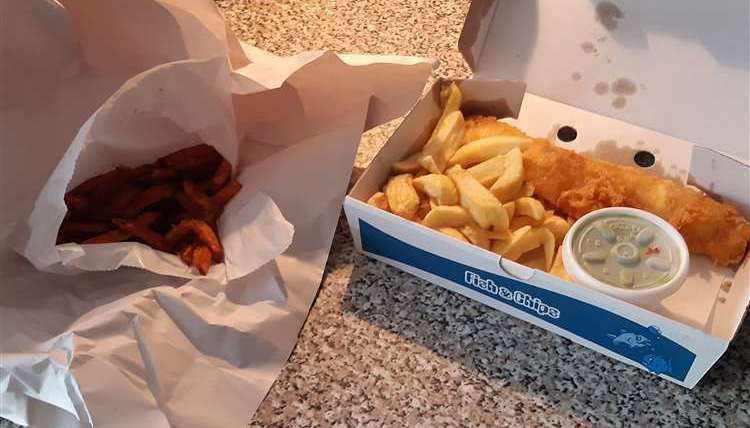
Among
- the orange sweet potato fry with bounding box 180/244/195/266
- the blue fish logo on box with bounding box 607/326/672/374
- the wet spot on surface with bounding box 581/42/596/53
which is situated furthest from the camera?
the wet spot on surface with bounding box 581/42/596/53

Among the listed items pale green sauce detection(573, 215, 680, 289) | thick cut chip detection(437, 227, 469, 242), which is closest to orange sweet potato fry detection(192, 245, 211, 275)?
thick cut chip detection(437, 227, 469, 242)

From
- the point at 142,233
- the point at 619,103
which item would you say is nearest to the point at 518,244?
the point at 619,103

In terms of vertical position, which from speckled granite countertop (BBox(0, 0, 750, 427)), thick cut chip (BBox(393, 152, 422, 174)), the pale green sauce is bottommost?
speckled granite countertop (BBox(0, 0, 750, 427))

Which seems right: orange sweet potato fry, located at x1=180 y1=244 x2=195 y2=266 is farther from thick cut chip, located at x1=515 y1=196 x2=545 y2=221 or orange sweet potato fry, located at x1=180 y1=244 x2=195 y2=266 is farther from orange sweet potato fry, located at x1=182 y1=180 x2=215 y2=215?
thick cut chip, located at x1=515 y1=196 x2=545 y2=221

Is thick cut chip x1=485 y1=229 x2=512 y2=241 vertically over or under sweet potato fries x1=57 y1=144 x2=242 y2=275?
over

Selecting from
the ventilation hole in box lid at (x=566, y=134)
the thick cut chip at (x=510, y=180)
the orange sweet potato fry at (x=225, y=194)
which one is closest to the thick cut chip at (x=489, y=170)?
the thick cut chip at (x=510, y=180)

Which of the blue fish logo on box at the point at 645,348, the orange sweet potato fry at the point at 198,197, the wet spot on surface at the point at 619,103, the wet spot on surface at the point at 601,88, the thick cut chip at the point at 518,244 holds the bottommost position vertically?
the blue fish logo on box at the point at 645,348

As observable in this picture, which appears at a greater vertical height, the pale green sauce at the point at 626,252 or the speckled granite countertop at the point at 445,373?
the pale green sauce at the point at 626,252

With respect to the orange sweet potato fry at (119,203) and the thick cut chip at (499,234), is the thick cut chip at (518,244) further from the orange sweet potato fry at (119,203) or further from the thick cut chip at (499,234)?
the orange sweet potato fry at (119,203)
